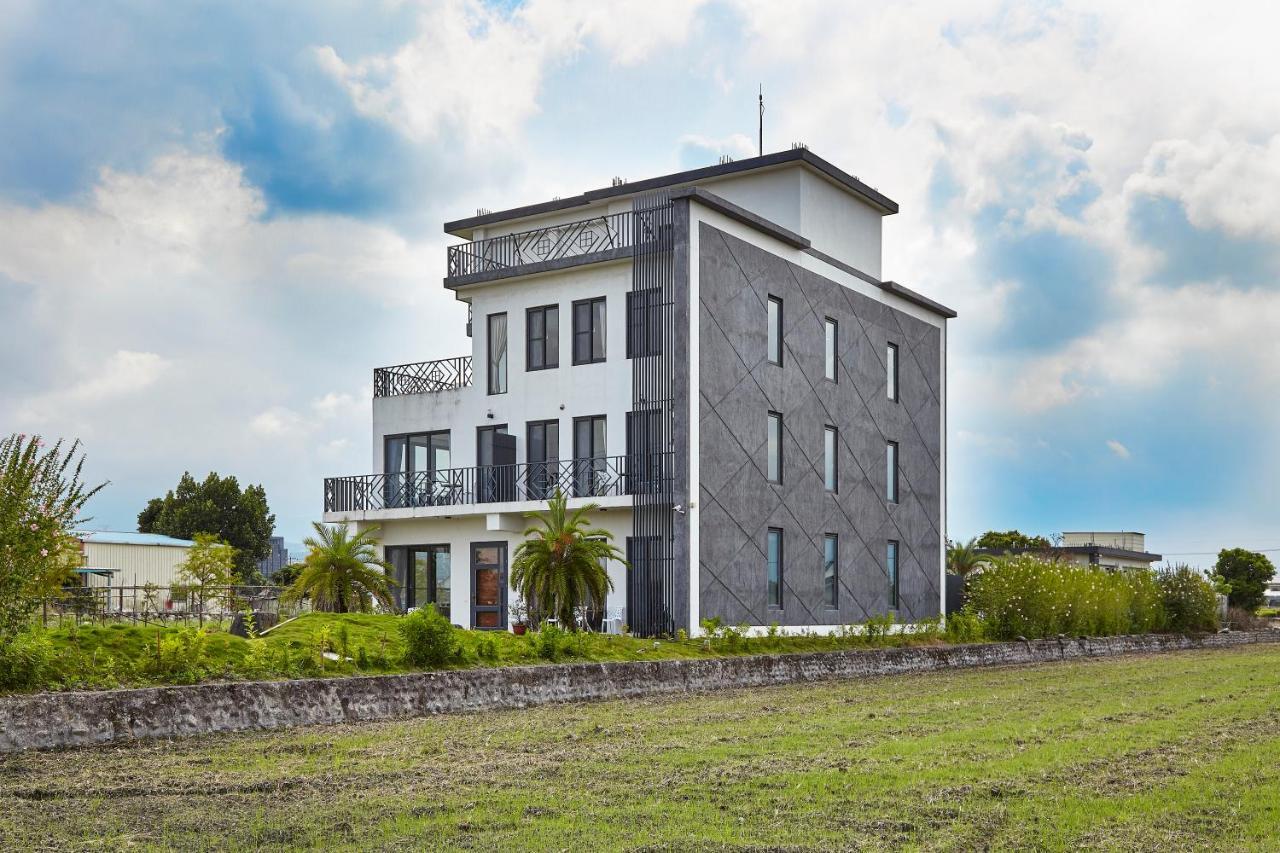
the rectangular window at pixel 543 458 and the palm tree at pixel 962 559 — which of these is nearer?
the rectangular window at pixel 543 458

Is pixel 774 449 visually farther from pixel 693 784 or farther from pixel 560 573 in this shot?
pixel 693 784

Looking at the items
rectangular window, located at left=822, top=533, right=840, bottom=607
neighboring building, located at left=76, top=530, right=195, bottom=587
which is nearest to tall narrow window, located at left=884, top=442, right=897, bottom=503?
rectangular window, located at left=822, top=533, right=840, bottom=607

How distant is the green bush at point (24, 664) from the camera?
11586mm

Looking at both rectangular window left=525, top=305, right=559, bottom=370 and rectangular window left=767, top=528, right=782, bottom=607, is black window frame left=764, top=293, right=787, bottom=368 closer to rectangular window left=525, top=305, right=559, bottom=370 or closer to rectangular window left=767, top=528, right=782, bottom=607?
rectangular window left=767, top=528, right=782, bottom=607

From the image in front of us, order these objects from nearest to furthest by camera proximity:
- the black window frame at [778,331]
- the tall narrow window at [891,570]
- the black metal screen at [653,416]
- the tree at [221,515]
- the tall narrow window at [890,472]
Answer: the black metal screen at [653,416] → the black window frame at [778,331] → the tall narrow window at [891,570] → the tall narrow window at [890,472] → the tree at [221,515]

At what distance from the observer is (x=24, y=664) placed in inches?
461

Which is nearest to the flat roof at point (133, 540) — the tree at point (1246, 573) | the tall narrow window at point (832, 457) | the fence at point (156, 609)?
the fence at point (156, 609)

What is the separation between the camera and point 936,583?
37.3 meters

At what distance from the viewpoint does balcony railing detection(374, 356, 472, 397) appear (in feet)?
109

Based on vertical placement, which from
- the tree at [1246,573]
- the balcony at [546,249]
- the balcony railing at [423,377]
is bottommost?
the tree at [1246,573]

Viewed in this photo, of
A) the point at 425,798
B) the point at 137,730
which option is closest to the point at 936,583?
the point at 137,730

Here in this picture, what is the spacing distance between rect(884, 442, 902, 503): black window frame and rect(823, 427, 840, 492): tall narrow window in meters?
3.11

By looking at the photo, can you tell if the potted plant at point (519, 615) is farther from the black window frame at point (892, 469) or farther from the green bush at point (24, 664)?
the green bush at point (24, 664)

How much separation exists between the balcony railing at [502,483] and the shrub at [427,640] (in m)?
9.39
